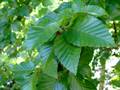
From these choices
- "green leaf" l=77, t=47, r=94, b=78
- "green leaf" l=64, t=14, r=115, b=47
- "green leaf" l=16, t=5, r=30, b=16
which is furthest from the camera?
"green leaf" l=16, t=5, r=30, b=16

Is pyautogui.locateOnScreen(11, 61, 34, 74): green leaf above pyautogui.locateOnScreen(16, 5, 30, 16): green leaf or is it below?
above

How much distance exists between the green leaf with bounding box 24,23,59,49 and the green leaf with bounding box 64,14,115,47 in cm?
4

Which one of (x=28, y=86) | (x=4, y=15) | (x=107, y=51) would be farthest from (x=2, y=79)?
(x=28, y=86)

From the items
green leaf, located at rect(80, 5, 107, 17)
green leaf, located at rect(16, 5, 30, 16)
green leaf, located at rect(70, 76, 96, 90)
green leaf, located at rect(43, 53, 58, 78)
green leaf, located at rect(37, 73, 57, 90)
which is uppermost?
green leaf, located at rect(80, 5, 107, 17)

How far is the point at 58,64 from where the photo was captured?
0.79 m

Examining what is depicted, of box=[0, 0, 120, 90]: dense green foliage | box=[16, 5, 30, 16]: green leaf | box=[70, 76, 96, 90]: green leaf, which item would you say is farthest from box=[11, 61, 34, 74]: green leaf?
box=[16, 5, 30, 16]: green leaf

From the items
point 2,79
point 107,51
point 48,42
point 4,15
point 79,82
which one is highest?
point 48,42

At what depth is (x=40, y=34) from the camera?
2.37 ft

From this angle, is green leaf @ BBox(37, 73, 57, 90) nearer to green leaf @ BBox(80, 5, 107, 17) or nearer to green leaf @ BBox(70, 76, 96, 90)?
green leaf @ BBox(70, 76, 96, 90)

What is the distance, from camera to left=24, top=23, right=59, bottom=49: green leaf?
2.34 feet

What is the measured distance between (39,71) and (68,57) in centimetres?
10

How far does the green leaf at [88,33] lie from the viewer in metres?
0.70

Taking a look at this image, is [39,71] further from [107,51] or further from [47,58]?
[107,51]

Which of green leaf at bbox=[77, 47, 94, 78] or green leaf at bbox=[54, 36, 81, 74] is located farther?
green leaf at bbox=[77, 47, 94, 78]
